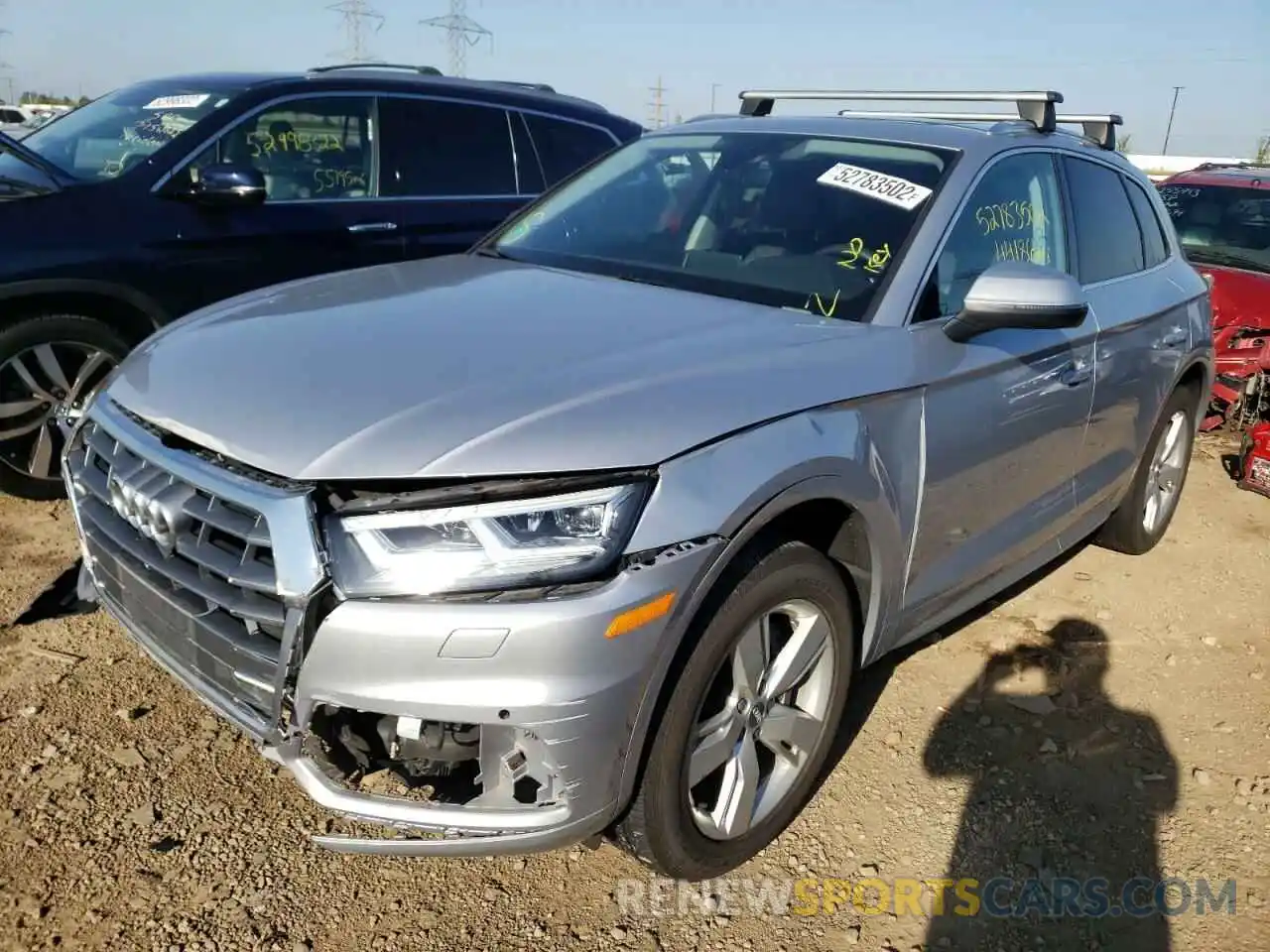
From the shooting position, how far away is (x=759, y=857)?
261 cm

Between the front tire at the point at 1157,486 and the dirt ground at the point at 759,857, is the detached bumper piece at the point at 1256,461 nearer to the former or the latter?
the front tire at the point at 1157,486

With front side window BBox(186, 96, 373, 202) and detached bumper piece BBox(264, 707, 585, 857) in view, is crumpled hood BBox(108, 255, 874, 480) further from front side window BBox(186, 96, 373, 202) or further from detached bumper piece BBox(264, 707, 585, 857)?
front side window BBox(186, 96, 373, 202)

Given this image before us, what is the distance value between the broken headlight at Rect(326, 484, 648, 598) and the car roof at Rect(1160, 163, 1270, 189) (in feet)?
24.2

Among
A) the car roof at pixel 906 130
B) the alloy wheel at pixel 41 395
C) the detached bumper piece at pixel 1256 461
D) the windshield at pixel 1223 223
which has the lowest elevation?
the detached bumper piece at pixel 1256 461

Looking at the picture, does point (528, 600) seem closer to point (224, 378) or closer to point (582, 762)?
point (582, 762)

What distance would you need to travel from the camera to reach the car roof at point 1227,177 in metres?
7.45

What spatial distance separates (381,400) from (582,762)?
814 mm

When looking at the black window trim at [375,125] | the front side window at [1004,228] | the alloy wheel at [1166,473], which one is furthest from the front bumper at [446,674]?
the alloy wheel at [1166,473]

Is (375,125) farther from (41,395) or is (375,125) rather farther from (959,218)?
(959,218)

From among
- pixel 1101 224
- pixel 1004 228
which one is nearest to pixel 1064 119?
pixel 1101 224

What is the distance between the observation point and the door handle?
323cm

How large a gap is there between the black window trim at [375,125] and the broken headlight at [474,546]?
122 inches

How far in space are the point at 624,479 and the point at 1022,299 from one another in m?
1.28

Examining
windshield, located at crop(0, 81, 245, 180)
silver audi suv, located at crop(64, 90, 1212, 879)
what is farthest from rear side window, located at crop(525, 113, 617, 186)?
silver audi suv, located at crop(64, 90, 1212, 879)
